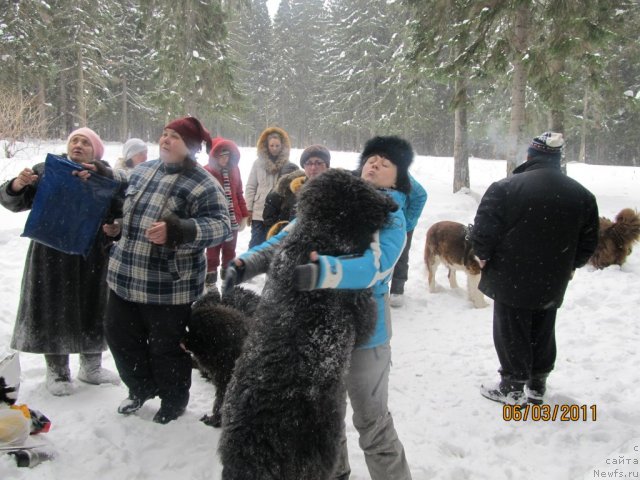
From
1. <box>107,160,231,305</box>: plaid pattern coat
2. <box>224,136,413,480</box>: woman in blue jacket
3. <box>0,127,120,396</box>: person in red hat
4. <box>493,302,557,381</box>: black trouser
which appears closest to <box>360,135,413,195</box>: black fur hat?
<box>224,136,413,480</box>: woman in blue jacket

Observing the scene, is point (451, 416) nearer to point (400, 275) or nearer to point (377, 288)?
point (377, 288)

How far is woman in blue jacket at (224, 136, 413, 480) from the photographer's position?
1978 millimetres

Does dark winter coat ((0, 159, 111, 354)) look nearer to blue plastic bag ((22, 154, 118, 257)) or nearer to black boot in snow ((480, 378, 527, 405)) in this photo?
blue plastic bag ((22, 154, 118, 257))

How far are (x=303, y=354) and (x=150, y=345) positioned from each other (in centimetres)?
174

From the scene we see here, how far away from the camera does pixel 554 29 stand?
281 inches

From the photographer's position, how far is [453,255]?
20.4ft

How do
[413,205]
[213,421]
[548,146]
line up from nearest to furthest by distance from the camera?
[213,421]
[548,146]
[413,205]

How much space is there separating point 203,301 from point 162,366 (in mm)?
693

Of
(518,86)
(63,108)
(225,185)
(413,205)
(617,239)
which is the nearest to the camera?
(413,205)

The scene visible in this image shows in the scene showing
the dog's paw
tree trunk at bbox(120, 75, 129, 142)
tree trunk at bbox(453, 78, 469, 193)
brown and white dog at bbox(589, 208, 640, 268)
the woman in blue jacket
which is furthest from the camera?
tree trunk at bbox(120, 75, 129, 142)

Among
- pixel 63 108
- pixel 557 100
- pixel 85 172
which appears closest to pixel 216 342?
pixel 85 172

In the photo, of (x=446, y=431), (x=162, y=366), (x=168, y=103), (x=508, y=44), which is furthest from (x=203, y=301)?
(x=168, y=103)

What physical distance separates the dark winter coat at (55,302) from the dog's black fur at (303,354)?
6.95 feet
